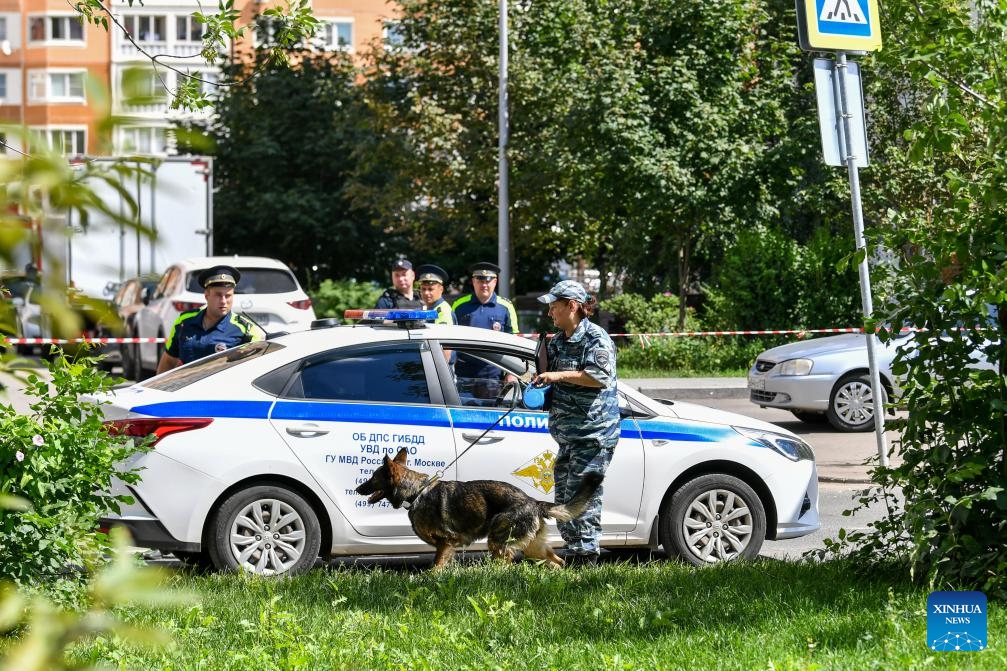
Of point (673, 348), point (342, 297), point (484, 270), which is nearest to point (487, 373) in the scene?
point (484, 270)

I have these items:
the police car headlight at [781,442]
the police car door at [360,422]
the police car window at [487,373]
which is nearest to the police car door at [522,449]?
the police car window at [487,373]

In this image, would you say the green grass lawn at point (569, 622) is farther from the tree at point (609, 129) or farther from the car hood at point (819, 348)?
the tree at point (609, 129)

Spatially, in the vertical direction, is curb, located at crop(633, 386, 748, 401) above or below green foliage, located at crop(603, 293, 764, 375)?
below

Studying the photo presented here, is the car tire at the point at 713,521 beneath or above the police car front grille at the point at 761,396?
beneath

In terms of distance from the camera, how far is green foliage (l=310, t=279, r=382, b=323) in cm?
2644

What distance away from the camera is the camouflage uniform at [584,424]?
263 inches

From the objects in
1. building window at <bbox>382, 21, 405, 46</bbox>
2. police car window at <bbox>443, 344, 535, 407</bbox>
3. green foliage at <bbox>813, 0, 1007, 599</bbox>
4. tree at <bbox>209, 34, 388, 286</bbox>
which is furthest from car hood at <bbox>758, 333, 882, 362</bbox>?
tree at <bbox>209, 34, 388, 286</bbox>

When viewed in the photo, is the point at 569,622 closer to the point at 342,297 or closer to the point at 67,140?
the point at 67,140

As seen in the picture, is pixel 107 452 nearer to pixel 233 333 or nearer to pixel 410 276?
pixel 233 333

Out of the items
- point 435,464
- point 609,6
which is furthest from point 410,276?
point 609,6

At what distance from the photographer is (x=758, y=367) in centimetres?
1557

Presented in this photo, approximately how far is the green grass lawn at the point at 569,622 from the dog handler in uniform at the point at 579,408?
46 cm

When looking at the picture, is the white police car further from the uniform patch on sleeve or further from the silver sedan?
the silver sedan

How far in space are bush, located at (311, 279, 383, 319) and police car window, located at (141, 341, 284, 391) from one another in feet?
61.3
